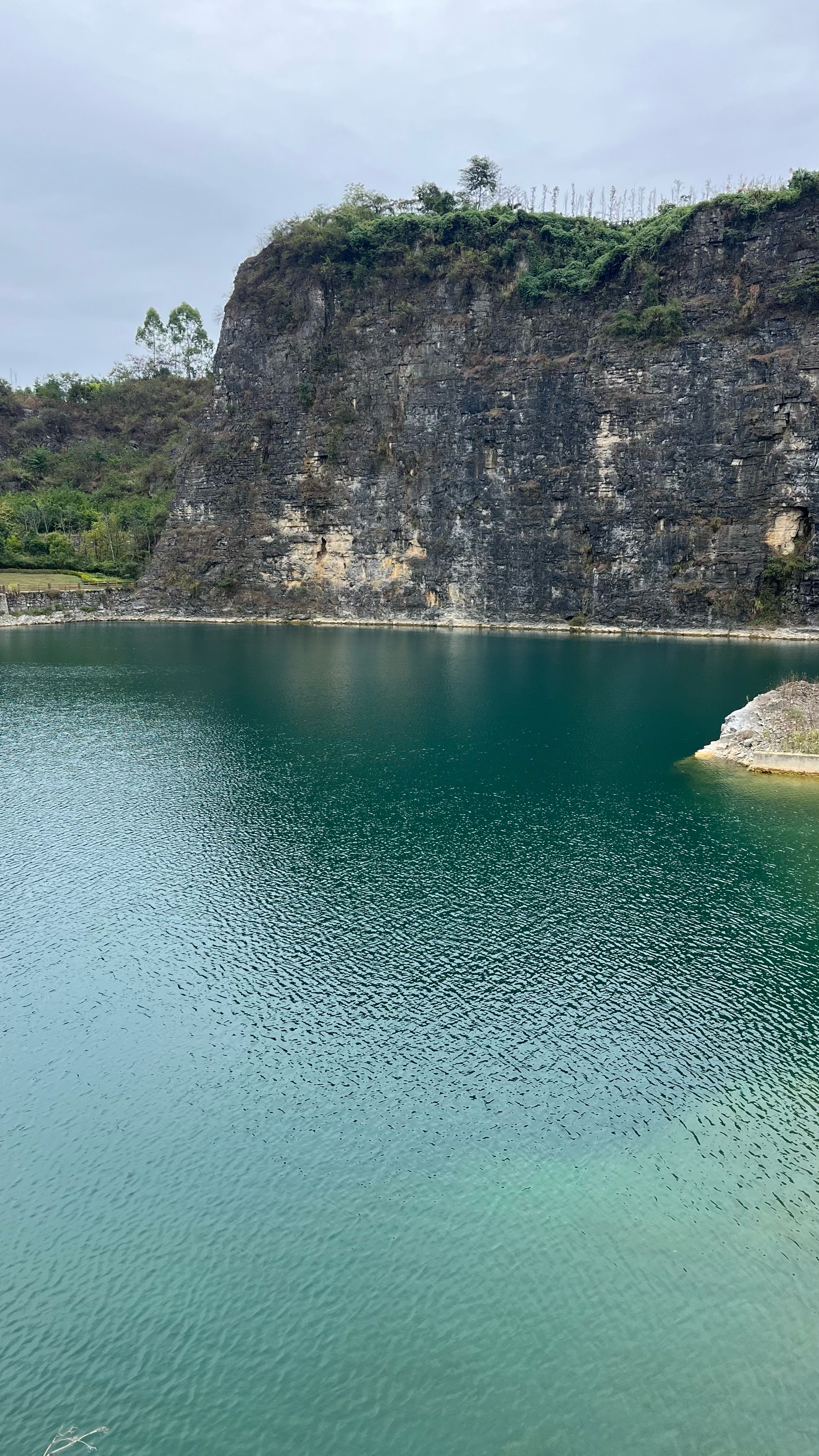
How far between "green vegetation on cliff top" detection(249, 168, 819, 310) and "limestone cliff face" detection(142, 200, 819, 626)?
3.14 ft

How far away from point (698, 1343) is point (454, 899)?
1182 centimetres

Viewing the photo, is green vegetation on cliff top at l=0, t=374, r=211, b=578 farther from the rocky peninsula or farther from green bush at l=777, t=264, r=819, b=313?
the rocky peninsula

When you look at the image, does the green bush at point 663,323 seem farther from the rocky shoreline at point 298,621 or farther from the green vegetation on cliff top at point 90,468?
the green vegetation on cliff top at point 90,468

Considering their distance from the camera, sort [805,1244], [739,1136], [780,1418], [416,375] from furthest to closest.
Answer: [416,375]
[739,1136]
[805,1244]
[780,1418]

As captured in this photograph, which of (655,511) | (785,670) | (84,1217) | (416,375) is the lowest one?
(84,1217)

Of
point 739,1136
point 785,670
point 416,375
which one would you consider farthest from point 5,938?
point 416,375

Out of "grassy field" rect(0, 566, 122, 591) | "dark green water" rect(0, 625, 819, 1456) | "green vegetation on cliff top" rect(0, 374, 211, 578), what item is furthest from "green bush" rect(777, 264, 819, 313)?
"grassy field" rect(0, 566, 122, 591)

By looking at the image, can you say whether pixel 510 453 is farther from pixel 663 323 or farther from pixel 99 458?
pixel 99 458

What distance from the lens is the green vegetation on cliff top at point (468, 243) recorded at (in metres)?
75.9

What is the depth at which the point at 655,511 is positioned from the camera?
7656cm

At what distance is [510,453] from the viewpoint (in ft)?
263

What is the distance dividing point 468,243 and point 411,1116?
88373 mm

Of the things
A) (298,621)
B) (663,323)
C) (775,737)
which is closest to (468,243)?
(663,323)

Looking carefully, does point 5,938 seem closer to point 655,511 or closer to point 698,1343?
point 698,1343
